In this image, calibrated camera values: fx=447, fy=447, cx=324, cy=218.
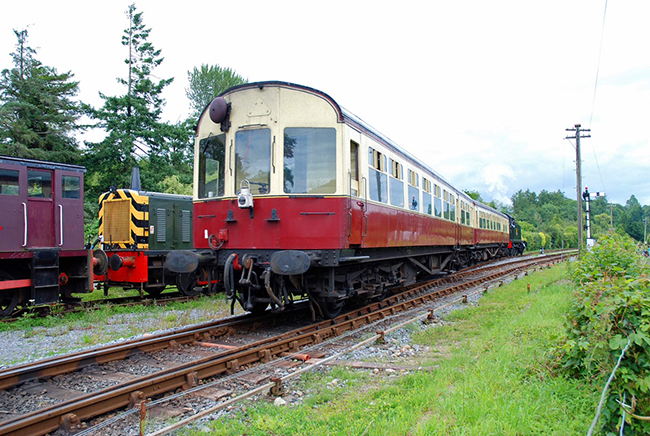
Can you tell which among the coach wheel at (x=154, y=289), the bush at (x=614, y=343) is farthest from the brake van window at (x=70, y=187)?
the bush at (x=614, y=343)

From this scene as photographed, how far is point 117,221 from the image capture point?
12.8m

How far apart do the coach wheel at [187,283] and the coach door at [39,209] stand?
3587 mm

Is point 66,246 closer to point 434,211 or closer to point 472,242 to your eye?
point 434,211

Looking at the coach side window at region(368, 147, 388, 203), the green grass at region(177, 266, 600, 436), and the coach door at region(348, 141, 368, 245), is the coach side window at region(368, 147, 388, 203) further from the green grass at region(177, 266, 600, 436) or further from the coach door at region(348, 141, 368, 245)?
the green grass at region(177, 266, 600, 436)

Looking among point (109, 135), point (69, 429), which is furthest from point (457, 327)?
point (109, 135)

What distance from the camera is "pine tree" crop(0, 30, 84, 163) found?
21.6 metres

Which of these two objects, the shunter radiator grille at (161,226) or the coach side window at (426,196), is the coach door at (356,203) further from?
the shunter radiator grille at (161,226)

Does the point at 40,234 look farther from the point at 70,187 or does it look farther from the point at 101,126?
the point at 101,126

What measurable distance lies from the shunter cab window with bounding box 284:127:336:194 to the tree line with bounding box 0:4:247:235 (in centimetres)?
1721

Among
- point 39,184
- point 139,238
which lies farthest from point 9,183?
point 139,238

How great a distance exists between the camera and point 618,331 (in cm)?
363

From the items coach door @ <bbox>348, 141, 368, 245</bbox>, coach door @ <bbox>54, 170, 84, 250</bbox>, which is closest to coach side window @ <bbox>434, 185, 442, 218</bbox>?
coach door @ <bbox>348, 141, 368, 245</bbox>

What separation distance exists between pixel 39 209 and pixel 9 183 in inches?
31.5

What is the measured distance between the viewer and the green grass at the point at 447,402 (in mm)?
3561
